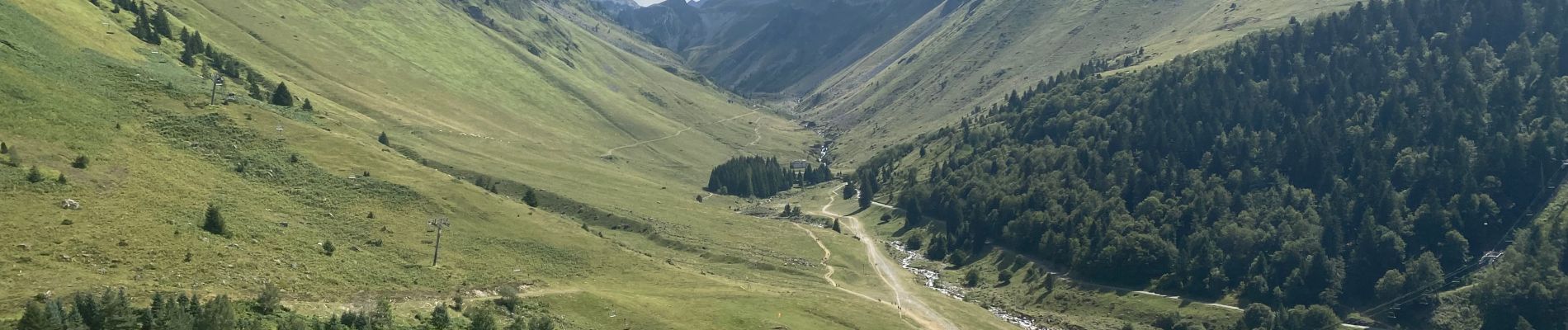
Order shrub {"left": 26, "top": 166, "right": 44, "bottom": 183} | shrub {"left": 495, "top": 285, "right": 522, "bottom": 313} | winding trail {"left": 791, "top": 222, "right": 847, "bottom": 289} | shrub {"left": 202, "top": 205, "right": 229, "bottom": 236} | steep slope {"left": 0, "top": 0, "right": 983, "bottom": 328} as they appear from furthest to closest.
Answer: winding trail {"left": 791, "top": 222, "right": 847, "bottom": 289} < shrub {"left": 495, "top": 285, "right": 522, "bottom": 313} < shrub {"left": 202, "top": 205, "right": 229, "bottom": 236} < shrub {"left": 26, "top": 166, "right": 44, "bottom": 183} < steep slope {"left": 0, "top": 0, "right": 983, "bottom": 328}

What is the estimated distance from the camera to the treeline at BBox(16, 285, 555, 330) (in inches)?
2159

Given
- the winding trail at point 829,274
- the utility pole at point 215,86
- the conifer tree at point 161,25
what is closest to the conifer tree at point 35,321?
the utility pole at point 215,86

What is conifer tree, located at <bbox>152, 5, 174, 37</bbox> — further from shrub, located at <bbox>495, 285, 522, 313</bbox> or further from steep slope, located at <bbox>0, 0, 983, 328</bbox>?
shrub, located at <bbox>495, 285, 522, 313</bbox>

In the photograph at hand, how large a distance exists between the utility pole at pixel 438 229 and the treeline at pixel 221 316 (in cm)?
1468

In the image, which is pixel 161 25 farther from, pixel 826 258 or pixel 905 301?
pixel 905 301

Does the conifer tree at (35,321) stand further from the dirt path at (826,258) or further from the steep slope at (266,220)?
the dirt path at (826,258)

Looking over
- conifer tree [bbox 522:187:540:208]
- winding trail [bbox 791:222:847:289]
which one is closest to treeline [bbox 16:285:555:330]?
conifer tree [bbox 522:187:540:208]

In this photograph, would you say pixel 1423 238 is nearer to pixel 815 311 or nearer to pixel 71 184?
pixel 815 311

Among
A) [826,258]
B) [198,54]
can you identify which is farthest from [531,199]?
[198,54]

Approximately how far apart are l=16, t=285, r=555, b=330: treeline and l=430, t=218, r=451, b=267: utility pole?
14682 millimetres

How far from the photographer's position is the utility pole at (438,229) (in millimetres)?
97900

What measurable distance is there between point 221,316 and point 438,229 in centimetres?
4728

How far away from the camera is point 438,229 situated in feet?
345

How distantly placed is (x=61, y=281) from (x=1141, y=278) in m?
157
